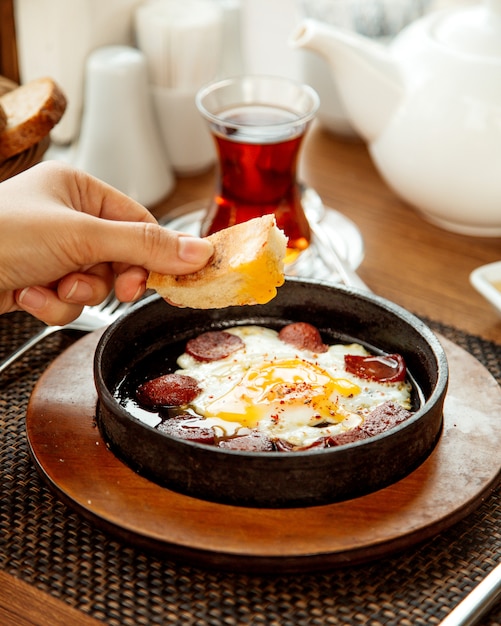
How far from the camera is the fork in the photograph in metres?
1.67

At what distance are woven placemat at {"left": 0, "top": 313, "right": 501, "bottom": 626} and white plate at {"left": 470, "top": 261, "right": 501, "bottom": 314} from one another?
0.59 metres

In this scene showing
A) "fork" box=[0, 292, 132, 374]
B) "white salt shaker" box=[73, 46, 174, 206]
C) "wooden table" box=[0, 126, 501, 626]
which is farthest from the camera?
"white salt shaker" box=[73, 46, 174, 206]

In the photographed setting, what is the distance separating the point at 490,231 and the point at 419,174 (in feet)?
Answer: 0.83

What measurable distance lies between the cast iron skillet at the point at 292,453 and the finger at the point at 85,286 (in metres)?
0.07

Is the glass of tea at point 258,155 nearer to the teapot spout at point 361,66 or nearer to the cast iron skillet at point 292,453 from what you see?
the teapot spout at point 361,66

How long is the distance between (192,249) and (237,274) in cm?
8

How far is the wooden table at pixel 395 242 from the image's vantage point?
1.93 meters

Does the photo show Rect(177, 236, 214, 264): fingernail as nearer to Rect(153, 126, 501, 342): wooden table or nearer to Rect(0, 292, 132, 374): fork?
Rect(0, 292, 132, 374): fork

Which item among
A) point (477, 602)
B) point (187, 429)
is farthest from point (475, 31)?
point (477, 602)

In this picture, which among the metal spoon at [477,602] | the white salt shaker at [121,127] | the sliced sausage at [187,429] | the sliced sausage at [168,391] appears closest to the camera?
the metal spoon at [477,602]

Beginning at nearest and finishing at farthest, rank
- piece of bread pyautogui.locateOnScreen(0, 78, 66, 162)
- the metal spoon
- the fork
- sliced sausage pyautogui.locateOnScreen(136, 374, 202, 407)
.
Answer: the metal spoon, sliced sausage pyautogui.locateOnScreen(136, 374, 202, 407), the fork, piece of bread pyautogui.locateOnScreen(0, 78, 66, 162)

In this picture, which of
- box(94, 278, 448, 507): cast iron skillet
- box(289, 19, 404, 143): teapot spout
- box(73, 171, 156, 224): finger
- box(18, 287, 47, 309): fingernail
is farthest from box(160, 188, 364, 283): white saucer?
box(18, 287, 47, 309): fingernail

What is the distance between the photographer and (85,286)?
4.81 feet

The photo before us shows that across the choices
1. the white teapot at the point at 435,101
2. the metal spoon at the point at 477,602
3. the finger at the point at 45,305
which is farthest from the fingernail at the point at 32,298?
the white teapot at the point at 435,101
